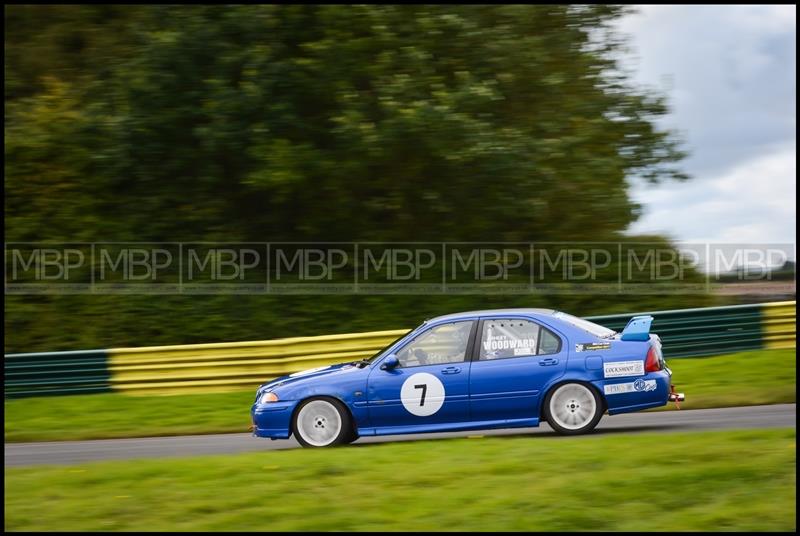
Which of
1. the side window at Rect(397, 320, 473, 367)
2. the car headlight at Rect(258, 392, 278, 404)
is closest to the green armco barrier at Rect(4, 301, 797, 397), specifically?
the car headlight at Rect(258, 392, 278, 404)

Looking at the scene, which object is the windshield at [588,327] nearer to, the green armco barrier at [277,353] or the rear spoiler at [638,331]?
the rear spoiler at [638,331]

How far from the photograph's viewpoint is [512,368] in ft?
32.1

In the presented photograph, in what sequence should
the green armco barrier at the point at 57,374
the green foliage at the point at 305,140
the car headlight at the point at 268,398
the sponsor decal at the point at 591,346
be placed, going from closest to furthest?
1. the sponsor decal at the point at 591,346
2. the car headlight at the point at 268,398
3. the green armco barrier at the point at 57,374
4. the green foliage at the point at 305,140

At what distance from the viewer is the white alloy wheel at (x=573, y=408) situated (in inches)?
381

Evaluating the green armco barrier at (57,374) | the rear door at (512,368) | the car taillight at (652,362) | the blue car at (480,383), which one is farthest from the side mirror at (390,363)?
the green armco barrier at (57,374)

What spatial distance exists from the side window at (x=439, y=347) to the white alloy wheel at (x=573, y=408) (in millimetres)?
1038

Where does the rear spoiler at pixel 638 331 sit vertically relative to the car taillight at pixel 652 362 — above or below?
above

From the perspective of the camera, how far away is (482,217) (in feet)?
60.3

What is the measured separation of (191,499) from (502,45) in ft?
40.5

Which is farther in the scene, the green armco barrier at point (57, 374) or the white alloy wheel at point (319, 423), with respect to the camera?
the green armco barrier at point (57, 374)

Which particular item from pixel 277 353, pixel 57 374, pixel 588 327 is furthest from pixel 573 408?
pixel 57 374

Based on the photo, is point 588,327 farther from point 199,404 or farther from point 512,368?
point 199,404

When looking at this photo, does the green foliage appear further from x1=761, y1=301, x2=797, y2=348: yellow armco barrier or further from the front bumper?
the front bumper

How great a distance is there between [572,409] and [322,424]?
255 cm
